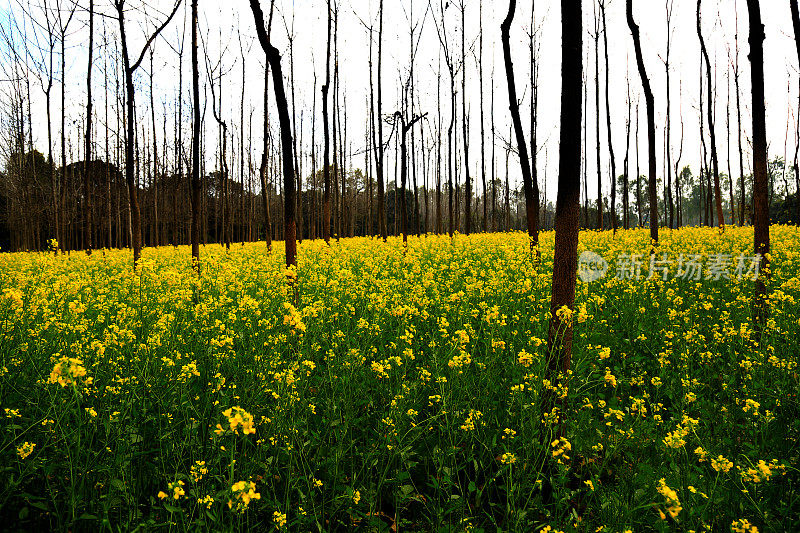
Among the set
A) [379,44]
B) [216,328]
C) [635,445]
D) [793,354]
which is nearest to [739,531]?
[635,445]

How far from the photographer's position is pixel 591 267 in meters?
8.42

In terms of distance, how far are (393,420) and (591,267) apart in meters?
6.82

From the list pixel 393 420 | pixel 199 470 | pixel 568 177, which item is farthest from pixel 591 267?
pixel 199 470

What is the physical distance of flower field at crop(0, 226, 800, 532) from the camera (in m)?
2.16

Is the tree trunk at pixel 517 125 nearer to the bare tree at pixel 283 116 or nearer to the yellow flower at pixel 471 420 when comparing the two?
the bare tree at pixel 283 116

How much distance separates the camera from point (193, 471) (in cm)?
211

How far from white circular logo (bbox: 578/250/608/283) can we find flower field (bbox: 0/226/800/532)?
1214mm

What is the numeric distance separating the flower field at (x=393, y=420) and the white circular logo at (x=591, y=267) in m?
1.21

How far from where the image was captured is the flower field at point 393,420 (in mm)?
2162

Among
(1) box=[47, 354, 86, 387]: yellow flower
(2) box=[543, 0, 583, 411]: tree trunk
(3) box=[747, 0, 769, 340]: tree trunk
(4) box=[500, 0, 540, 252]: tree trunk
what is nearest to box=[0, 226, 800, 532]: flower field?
(1) box=[47, 354, 86, 387]: yellow flower

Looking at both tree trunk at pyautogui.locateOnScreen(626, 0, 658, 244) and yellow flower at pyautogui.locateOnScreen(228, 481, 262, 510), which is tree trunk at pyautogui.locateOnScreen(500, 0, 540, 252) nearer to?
tree trunk at pyautogui.locateOnScreen(626, 0, 658, 244)

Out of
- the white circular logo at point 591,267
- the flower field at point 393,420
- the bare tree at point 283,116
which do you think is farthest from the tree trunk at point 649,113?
the bare tree at point 283,116

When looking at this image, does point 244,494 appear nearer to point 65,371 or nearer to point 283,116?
point 65,371

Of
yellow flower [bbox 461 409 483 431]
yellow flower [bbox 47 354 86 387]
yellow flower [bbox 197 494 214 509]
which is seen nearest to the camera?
yellow flower [bbox 47 354 86 387]
